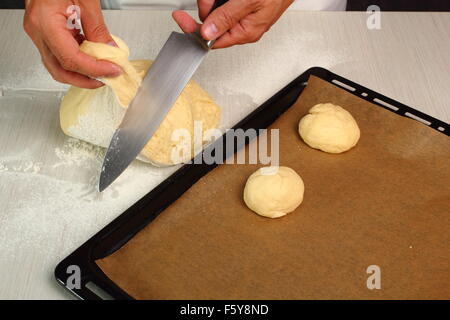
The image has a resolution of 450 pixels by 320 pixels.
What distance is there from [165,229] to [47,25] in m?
0.43

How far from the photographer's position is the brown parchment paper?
3.17 ft

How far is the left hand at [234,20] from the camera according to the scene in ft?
3.51

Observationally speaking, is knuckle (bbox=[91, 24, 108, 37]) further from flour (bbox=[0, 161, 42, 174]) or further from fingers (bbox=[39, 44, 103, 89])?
flour (bbox=[0, 161, 42, 174])

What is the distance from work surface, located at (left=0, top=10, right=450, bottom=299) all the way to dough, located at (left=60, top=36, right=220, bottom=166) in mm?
67

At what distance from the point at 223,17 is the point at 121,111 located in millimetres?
268

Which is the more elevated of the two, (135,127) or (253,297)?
(135,127)

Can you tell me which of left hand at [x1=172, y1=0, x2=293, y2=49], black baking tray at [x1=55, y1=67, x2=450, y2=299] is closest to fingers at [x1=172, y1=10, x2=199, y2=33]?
left hand at [x1=172, y1=0, x2=293, y2=49]

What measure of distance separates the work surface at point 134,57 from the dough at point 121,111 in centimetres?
7

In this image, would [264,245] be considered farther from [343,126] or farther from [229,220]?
[343,126]

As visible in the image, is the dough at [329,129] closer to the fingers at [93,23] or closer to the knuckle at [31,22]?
the fingers at [93,23]

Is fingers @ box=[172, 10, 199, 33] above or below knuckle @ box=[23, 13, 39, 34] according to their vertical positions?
below

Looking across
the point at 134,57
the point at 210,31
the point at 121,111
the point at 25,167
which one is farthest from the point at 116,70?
the point at 134,57

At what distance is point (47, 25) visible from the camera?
1014mm
